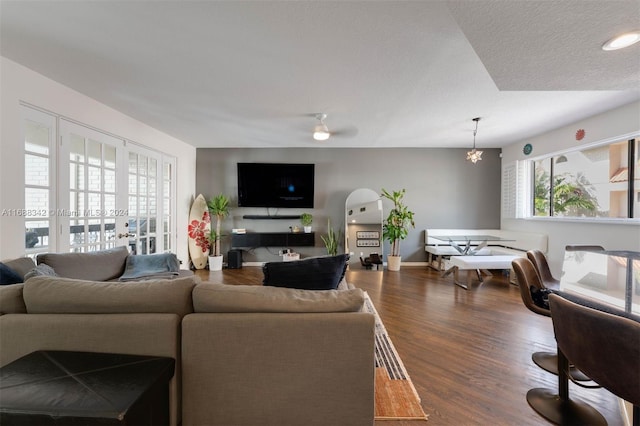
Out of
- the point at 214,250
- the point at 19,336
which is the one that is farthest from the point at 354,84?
the point at 214,250

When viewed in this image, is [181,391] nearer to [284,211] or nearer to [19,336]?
[19,336]

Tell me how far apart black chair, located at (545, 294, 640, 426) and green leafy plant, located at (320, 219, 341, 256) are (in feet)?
13.5

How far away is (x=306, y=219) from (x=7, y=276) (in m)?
4.04

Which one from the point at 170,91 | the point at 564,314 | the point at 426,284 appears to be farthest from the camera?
the point at 426,284

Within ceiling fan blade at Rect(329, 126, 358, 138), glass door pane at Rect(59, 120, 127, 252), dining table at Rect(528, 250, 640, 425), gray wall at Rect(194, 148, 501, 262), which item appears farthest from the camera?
gray wall at Rect(194, 148, 501, 262)

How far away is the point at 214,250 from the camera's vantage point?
5.15 m

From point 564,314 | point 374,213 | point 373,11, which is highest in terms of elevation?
point 373,11

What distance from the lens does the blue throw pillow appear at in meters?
1.77

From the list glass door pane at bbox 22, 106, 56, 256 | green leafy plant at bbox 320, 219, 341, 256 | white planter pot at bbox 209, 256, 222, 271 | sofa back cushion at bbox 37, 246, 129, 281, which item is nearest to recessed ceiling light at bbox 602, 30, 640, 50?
green leafy plant at bbox 320, 219, 341, 256

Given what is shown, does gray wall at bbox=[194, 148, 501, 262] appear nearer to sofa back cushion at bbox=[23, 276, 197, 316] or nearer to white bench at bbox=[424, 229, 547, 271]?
white bench at bbox=[424, 229, 547, 271]

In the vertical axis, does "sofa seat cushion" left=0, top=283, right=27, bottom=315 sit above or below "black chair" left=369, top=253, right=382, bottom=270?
above

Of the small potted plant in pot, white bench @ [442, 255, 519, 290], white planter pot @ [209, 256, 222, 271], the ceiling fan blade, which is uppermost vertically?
the ceiling fan blade

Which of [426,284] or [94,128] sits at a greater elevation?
[94,128]

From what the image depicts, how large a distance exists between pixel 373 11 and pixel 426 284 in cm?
380
